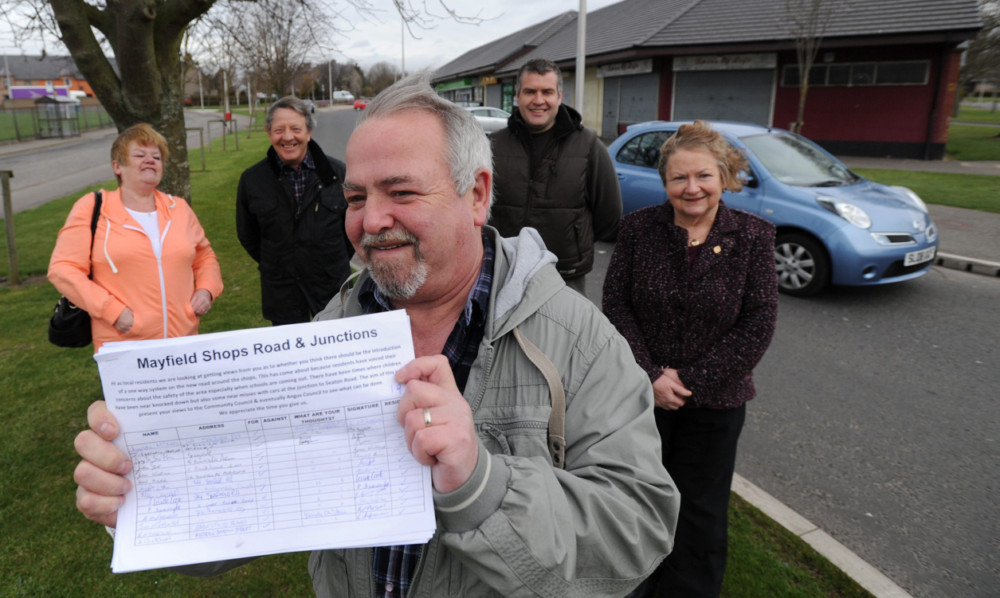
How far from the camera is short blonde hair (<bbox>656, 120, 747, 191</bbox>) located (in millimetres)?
2691

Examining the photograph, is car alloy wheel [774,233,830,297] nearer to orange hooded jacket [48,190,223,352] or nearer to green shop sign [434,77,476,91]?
orange hooded jacket [48,190,223,352]

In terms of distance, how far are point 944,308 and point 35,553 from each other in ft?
26.2

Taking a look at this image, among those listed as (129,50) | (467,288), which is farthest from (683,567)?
(129,50)

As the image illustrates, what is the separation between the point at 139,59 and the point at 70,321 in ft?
10.2

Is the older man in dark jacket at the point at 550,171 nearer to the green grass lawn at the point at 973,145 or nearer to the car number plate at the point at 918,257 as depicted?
the car number plate at the point at 918,257

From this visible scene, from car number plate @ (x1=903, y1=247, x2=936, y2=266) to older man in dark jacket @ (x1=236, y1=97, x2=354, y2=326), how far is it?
6037mm

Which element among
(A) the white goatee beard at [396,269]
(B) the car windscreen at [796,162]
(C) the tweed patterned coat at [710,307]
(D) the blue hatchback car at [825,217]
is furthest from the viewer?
(B) the car windscreen at [796,162]

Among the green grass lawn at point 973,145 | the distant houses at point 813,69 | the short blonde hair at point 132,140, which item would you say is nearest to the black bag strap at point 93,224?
the short blonde hair at point 132,140

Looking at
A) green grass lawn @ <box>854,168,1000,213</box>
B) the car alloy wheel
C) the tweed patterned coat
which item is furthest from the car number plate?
green grass lawn @ <box>854,168,1000,213</box>

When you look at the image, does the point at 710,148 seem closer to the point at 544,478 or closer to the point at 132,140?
the point at 544,478

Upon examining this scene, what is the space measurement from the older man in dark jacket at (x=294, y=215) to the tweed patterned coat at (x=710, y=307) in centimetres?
221

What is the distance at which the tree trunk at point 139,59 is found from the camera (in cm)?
514

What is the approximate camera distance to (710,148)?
269 centimetres

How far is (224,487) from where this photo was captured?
3.59ft
